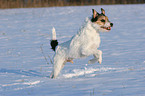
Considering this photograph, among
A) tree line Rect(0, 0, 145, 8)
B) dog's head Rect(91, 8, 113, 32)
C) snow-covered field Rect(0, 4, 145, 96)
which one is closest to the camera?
snow-covered field Rect(0, 4, 145, 96)

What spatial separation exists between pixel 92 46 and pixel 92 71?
1.02 meters

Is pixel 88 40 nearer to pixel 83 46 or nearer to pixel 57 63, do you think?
pixel 83 46

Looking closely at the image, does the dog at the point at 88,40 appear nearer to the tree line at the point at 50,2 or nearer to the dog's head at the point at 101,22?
the dog's head at the point at 101,22

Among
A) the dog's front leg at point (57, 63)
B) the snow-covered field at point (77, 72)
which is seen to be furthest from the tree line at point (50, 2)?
the dog's front leg at point (57, 63)

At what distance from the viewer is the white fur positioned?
5.70m

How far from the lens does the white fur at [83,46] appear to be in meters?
5.70

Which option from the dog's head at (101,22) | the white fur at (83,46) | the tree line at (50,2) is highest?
the dog's head at (101,22)

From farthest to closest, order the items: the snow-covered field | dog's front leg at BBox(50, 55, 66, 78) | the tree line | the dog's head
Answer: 1. the tree line
2. dog's front leg at BBox(50, 55, 66, 78)
3. the dog's head
4. the snow-covered field

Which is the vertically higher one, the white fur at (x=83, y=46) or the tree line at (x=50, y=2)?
the white fur at (x=83, y=46)

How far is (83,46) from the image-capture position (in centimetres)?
573

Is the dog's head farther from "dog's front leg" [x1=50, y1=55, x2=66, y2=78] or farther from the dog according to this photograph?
"dog's front leg" [x1=50, y1=55, x2=66, y2=78]

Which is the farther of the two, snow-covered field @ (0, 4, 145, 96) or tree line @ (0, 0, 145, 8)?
tree line @ (0, 0, 145, 8)

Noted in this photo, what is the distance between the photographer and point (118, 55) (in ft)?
28.4

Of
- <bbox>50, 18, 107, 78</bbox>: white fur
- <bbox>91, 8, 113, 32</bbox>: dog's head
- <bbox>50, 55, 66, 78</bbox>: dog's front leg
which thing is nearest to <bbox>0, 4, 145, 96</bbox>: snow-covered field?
<bbox>50, 55, 66, 78</bbox>: dog's front leg
